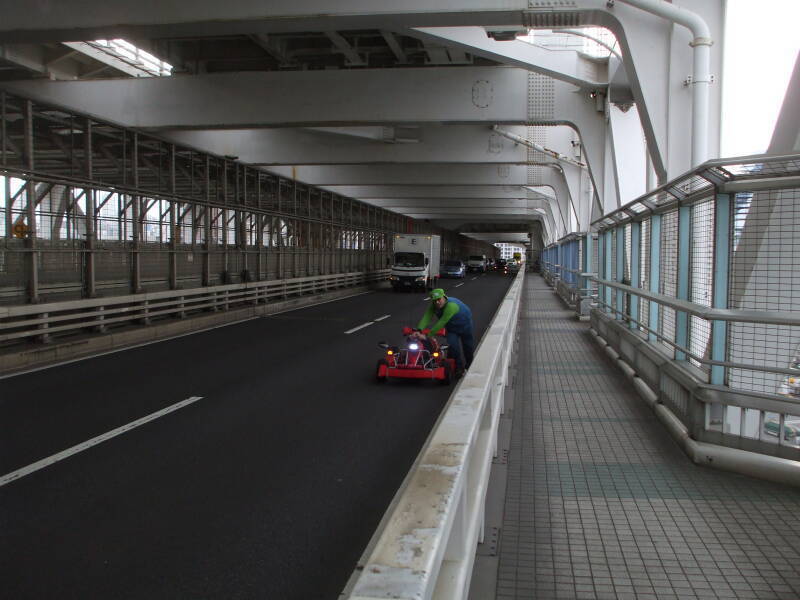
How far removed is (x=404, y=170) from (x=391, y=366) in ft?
66.0

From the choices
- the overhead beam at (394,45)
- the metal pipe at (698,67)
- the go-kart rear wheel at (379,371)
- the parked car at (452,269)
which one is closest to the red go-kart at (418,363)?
the go-kart rear wheel at (379,371)

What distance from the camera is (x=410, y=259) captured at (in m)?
36.9

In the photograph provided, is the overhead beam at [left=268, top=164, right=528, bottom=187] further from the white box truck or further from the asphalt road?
the asphalt road

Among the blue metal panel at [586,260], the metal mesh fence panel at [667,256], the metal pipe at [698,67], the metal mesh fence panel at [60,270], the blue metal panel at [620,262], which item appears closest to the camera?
the metal mesh fence panel at [667,256]

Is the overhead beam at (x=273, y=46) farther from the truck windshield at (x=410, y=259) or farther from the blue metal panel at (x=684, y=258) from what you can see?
the truck windshield at (x=410, y=259)

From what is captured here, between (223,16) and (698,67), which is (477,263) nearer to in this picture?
(223,16)

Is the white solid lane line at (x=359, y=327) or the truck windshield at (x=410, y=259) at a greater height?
the truck windshield at (x=410, y=259)

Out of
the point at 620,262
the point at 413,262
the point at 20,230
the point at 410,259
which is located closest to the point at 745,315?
the point at 620,262

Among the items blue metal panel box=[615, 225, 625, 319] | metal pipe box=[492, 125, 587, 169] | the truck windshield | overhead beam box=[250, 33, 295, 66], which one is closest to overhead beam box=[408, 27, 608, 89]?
blue metal panel box=[615, 225, 625, 319]

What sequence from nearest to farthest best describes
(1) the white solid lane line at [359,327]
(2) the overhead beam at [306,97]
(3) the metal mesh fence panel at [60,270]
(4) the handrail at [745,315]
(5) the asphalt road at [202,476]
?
(5) the asphalt road at [202,476] → (4) the handrail at [745,315] → (3) the metal mesh fence panel at [60,270] → (2) the overhead beam at [306,97] → (1) the white solid lane line at [359,327]

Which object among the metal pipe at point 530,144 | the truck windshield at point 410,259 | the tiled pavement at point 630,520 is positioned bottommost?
the tiled pavement at point 630,520

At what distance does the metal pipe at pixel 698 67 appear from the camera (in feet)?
29.3

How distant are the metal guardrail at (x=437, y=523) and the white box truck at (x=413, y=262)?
1249 inches

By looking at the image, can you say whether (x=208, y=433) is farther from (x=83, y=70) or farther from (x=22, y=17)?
(x=83, y=70)
